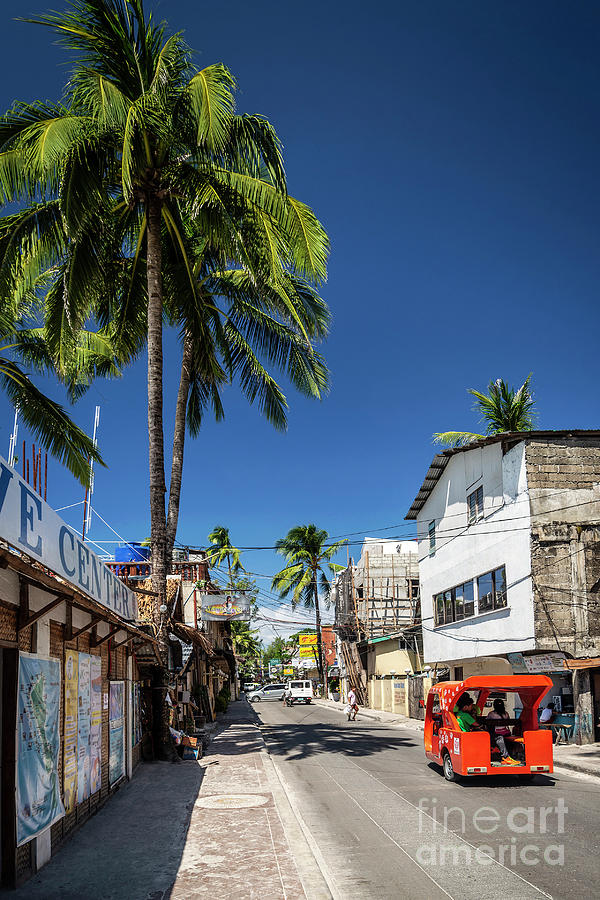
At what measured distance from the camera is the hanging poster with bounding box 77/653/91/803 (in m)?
9.83

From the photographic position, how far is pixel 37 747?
25.3 feet

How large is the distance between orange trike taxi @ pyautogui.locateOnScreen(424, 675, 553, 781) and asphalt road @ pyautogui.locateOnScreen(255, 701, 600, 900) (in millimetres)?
383

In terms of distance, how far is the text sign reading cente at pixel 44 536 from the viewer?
676 cm

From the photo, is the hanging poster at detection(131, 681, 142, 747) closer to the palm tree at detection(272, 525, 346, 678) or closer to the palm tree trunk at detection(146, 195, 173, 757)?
the palm tree trunk at detection(146, 195, 173, 757)

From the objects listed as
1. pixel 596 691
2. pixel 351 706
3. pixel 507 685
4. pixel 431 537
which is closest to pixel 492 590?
pixel 596 691

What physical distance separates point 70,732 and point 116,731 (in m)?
3.93

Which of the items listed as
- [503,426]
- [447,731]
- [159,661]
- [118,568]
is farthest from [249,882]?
[503,426]

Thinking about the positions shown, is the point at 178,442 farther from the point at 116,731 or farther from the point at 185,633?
the point at 116,731

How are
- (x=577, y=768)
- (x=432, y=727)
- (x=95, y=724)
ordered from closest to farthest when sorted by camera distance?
1. (x=95, y=724)
2. (x=577, y=768)
3. (x=432, y=727)

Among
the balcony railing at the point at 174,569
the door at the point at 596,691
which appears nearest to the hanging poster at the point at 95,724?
the door at the point at 596,691

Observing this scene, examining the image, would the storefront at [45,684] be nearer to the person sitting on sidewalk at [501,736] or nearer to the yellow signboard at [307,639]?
the person sitting on sidewalk at [501,736]

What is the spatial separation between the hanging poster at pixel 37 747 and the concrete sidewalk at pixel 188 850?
600 millimetres

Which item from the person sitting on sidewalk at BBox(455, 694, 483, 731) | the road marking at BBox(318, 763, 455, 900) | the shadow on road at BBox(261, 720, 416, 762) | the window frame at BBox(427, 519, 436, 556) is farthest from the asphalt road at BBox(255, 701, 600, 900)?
the window frame at BBox(427, 519, 436, 556)

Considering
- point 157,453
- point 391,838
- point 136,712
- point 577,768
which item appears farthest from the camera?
point 157,453
